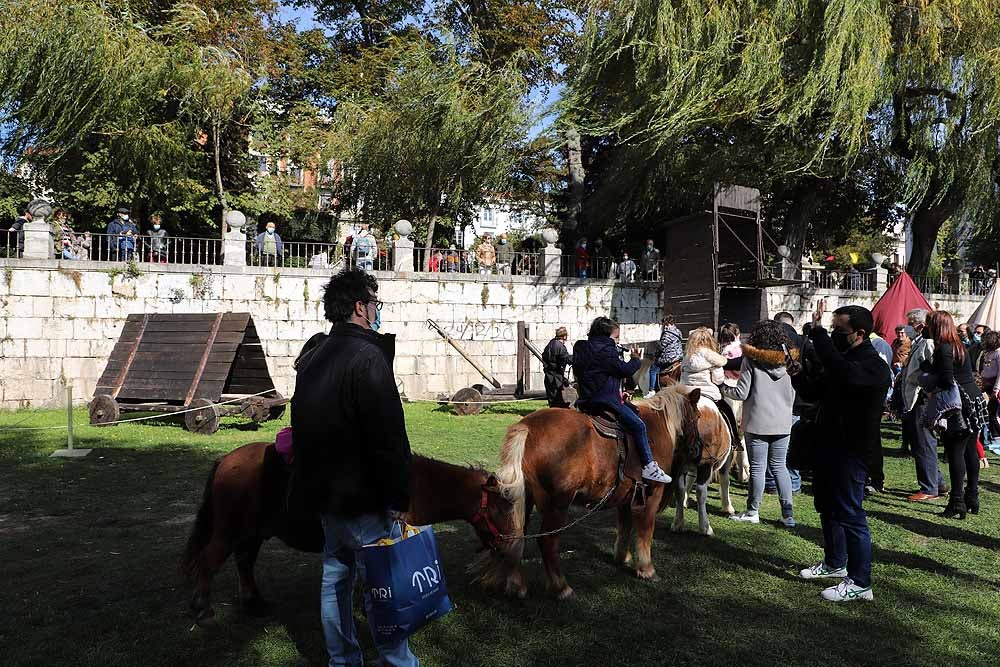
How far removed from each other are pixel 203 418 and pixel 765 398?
8.98 metres

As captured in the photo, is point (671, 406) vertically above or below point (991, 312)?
below

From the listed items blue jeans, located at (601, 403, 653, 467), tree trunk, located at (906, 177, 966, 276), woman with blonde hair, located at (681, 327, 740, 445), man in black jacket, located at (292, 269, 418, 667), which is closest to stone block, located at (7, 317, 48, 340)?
woman with blonde hair, located at (681, 327, 740, 445)

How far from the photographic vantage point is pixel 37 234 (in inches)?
621

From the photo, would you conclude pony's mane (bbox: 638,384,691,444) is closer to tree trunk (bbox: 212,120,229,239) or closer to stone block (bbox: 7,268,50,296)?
stone block (bbox: 7,268,50,296)

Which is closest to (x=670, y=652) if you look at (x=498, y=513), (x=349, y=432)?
(x=498, y=513)

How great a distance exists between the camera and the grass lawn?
4.15 metres

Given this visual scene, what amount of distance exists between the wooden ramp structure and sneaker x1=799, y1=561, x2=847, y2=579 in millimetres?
9348

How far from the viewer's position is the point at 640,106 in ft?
64.2

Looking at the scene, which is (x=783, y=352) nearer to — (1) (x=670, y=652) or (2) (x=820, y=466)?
(2) (x=820, y=466)

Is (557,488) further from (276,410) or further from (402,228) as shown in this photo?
(402,228)

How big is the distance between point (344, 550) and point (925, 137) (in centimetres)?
2153

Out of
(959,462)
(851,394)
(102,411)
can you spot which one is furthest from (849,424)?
(102,411)

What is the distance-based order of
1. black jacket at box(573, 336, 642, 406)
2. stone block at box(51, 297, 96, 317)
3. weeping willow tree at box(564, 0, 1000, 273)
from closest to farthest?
black jacket at box(573, 336, 642, 406), stone block at box(51, 297, 96, 317), weeping willow tree at box(564, 0, 1000, 273)

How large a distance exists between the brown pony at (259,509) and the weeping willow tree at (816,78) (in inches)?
620
